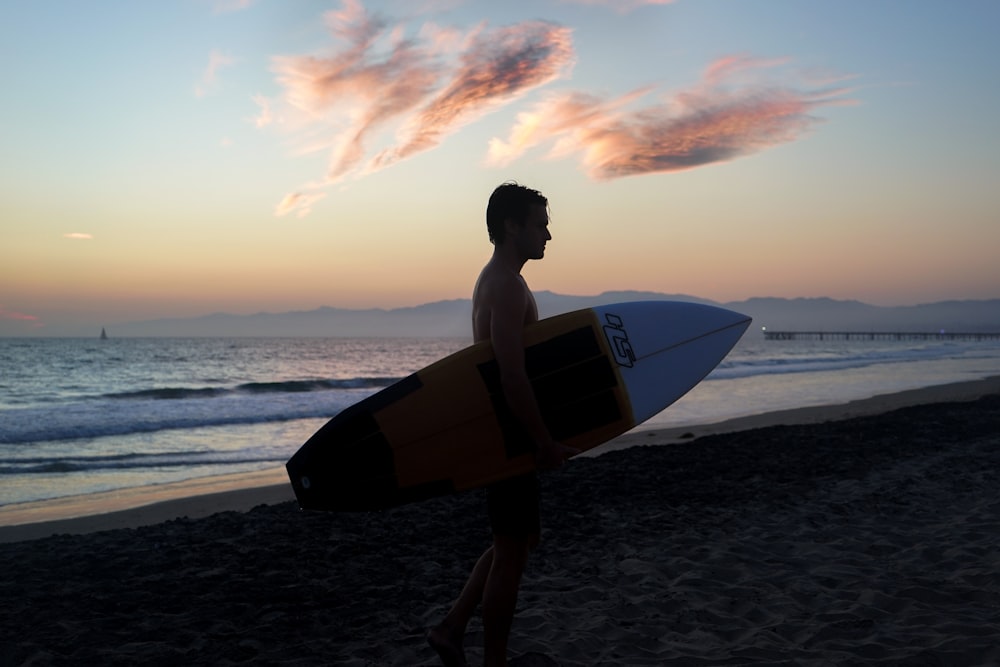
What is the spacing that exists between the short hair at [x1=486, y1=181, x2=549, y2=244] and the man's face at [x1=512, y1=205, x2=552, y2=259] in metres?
0.02

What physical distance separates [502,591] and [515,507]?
0.30 meters

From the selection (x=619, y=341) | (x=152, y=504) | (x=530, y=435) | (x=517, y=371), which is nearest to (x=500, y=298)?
(x=517, y=371)

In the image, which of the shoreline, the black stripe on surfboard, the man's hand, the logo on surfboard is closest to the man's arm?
the man's hand

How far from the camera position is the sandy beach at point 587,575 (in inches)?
121

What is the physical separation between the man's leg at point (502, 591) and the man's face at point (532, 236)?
1.01 metres

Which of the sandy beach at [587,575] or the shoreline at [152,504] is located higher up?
the sandy beach at [587,575]

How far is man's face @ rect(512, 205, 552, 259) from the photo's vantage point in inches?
98.8

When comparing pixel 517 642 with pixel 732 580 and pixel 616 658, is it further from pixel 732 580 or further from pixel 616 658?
pixel 732 580

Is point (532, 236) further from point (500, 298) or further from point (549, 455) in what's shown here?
point (549, 455)

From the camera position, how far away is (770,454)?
7609mm

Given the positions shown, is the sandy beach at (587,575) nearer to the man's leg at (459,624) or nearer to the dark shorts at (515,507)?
the man's leg at (459,624)

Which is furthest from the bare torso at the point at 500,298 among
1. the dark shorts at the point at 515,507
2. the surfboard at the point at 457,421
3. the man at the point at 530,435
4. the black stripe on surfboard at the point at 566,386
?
the dark shorts at the point at 515,507

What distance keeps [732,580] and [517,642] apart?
1.42 metres

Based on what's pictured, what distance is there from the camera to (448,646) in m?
2.67
